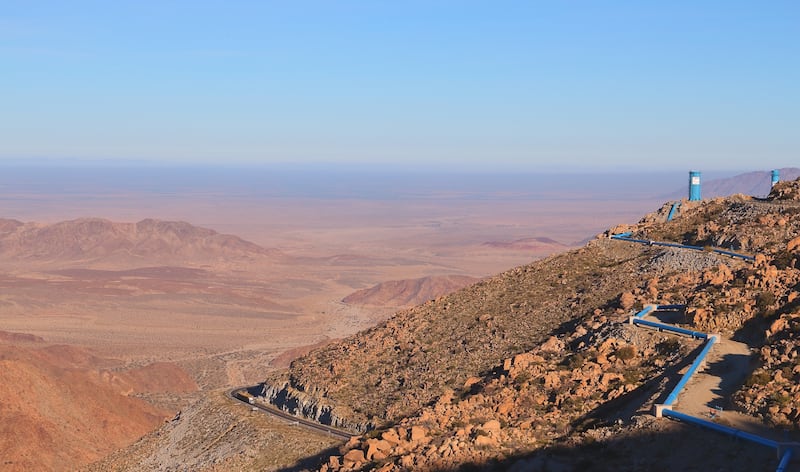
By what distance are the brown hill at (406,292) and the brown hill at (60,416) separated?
5445 cm

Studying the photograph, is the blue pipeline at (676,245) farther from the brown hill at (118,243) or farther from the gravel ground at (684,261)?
the brown hill at (118,243)

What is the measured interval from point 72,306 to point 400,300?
39950 mm

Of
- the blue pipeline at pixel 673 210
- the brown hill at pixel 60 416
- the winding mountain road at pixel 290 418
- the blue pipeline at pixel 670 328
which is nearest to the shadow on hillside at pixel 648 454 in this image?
the blue pipeline at pixel 670 328

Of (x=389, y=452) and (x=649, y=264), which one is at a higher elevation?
(x=649, y=264)

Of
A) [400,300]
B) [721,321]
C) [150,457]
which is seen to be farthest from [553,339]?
[400,300]

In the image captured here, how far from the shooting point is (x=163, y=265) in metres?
157

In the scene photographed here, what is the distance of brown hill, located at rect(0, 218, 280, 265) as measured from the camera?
16375 cm

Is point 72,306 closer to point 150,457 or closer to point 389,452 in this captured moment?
point 150,457

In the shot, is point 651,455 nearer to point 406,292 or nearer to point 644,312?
point 644,312

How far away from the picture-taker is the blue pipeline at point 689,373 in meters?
23.6

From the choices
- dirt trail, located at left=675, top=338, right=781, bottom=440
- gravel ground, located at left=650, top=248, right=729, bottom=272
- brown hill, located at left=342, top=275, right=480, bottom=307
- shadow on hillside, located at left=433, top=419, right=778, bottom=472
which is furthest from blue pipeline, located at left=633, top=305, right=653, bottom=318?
brown hill, located at left=342, top=275, right=480, bottom=307

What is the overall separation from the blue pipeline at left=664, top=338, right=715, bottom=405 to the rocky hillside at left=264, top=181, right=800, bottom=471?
704 millimetres

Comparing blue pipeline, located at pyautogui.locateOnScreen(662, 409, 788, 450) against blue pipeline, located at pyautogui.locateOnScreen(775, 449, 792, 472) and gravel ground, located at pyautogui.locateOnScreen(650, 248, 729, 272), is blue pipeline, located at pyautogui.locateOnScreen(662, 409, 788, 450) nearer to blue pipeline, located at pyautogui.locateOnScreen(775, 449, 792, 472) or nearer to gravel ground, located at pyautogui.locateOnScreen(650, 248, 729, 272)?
blue pipeline, located at pyautogui.locateOnScreen(775, 449, 792, 472)

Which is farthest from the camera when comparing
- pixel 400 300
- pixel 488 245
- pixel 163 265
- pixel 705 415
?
pixel 488 245
